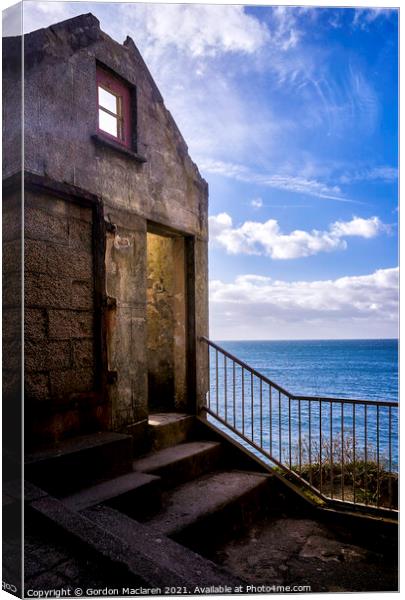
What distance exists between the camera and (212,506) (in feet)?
11.8

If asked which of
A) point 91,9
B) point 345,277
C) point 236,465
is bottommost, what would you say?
point 236,465

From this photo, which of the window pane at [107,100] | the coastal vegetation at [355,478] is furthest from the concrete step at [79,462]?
the window pane at [107,100]

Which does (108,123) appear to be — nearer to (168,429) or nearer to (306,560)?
(168,429)

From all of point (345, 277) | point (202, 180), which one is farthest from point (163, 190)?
point (345, 277)

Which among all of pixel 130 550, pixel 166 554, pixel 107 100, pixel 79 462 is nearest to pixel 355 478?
pixel 166 554

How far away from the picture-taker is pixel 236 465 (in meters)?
4.80

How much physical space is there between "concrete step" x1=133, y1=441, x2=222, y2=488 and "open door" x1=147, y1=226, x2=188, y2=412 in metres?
0.68

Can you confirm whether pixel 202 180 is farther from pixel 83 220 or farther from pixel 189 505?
pixel 189 505

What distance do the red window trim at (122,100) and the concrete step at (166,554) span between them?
3127 mm

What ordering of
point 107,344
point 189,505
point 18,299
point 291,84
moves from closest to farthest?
Result: 1. point 18,299
2. point 291,84
3. point 189,505
4. point 107,344

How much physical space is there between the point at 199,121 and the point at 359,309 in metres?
1.70

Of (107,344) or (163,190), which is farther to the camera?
(163,190)

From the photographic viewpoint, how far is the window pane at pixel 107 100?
408 centimetres

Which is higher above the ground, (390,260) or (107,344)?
(390,260)
